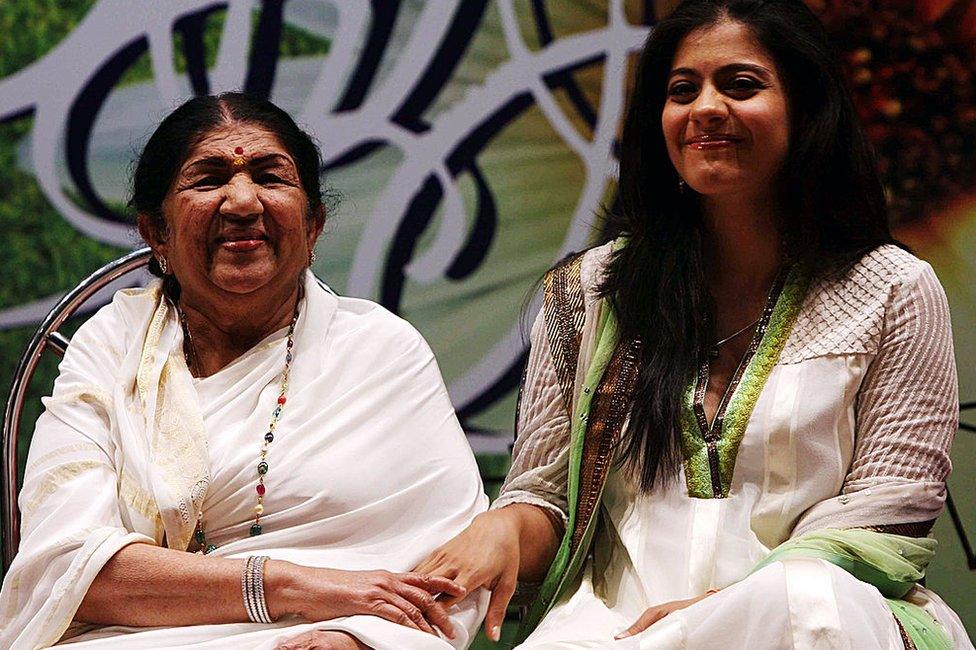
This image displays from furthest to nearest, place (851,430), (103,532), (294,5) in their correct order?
(294,5), (851,430), (103,532)

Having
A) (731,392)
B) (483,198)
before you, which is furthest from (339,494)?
(483,198)

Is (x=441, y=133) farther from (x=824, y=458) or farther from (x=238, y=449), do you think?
(x=824, y=458)

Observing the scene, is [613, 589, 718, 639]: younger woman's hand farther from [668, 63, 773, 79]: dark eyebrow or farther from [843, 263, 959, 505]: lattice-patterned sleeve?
[668, 63, 773, 79]: dark eyebrow

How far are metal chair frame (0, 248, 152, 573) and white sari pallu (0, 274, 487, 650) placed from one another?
0.85 feet

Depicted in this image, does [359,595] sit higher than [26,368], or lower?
lower

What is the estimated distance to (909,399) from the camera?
2.31 meters

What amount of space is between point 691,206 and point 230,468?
3.33 feet

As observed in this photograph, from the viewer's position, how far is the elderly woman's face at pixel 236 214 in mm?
2430

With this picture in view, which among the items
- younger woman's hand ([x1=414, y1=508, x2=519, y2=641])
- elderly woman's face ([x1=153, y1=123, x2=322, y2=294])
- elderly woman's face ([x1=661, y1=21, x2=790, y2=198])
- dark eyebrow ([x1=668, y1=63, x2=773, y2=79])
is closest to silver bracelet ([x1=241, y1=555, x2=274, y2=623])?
younger woman's hand ([x1=414, y1=508, x2=519, y2=641])

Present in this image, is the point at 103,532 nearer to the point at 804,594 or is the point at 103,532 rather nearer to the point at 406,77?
the point at 804,594

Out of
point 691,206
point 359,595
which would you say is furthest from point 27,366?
point 691,206

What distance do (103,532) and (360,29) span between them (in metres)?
1.80

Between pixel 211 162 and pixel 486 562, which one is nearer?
pixel 486 562

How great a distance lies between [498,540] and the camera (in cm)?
234
